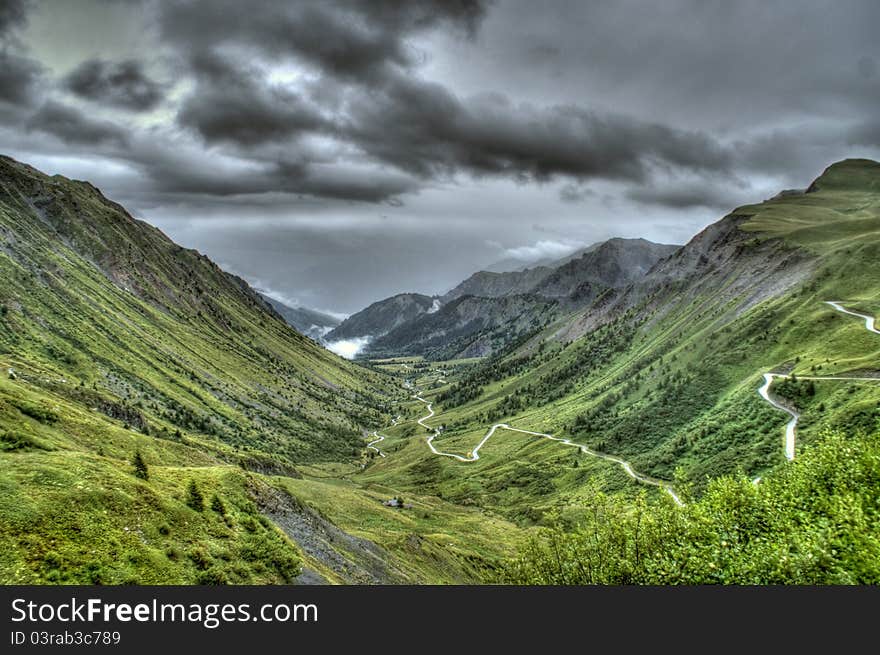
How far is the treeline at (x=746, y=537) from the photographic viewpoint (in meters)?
29.4

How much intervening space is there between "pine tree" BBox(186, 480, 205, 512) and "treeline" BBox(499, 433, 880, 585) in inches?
1084

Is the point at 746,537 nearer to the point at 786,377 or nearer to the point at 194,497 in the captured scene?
the point at 194,497

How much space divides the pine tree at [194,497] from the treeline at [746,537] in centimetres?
2752

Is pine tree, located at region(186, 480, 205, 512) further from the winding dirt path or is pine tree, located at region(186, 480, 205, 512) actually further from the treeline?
the winding dirt path

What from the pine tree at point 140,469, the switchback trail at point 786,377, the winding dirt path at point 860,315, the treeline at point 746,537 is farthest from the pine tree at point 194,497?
the winding dirt path at point 860,315

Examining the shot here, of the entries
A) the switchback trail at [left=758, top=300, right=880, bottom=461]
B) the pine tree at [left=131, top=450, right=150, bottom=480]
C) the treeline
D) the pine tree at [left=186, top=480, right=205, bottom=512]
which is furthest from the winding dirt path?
the pine tree at [left=131, top=450, right=150, bottom=480]

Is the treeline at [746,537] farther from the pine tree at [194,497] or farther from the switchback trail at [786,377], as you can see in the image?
the switchback trail at [786,377]

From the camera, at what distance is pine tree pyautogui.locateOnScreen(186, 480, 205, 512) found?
118 ft

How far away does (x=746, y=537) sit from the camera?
131 ft

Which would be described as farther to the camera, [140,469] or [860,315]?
[860,315]

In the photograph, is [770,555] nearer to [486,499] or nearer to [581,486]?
[581,486]

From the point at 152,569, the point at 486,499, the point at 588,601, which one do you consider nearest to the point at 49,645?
the point at 152,569

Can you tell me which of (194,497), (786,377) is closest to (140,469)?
(194,497)

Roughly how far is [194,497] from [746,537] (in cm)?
4289
